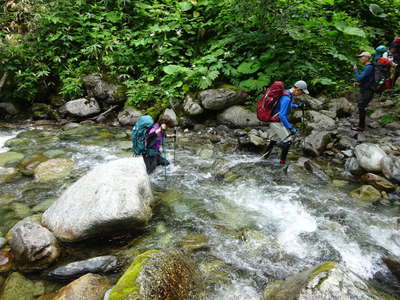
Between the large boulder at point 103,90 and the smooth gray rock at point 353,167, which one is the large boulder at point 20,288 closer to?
the smooth gray rock at point 353,167

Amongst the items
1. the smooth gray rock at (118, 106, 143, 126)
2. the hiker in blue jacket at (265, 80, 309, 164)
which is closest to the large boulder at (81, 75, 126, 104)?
the smooth gray rock at (118, 106, 143, 126)

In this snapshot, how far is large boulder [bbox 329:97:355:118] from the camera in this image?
910cm

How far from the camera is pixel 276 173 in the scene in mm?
6586

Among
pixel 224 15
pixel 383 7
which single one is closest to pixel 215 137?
pixel 224 15

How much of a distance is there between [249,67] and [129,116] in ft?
16.4

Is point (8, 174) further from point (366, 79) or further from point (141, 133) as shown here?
point (366, 79)

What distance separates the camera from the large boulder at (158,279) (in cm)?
259

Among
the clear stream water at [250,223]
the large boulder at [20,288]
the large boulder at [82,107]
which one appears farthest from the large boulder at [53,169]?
A: the large boulder at [82,107]

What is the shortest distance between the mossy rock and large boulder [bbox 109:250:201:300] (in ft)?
18.7

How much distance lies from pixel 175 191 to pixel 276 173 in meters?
2.61

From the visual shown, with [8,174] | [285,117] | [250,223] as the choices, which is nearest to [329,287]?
[250,223]

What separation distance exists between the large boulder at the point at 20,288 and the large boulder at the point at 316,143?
22.1 ft

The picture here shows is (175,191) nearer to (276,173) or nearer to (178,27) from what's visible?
(276,173)

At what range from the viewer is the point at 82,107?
10.8 metres
